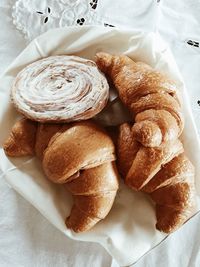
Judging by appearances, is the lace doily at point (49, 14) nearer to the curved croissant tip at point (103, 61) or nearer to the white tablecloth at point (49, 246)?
the curved croissant tip at point (103, 61)

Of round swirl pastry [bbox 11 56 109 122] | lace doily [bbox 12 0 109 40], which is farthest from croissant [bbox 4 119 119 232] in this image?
lace doily [bbox 12 0 109 40]

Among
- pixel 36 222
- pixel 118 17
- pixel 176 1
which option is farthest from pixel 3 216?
pixel 176 1

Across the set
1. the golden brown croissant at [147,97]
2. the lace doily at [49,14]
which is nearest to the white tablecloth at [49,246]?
the golden brown croissant at [147,97]

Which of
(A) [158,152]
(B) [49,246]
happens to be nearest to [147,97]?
(A) [158,152]

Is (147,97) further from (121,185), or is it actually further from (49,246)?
(49,246)

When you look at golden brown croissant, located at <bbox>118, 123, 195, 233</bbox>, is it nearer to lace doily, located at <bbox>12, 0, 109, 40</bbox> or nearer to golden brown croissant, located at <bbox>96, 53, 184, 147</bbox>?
golden brown croissant, located at <bbox>96, 53, 184, 147</bbox>

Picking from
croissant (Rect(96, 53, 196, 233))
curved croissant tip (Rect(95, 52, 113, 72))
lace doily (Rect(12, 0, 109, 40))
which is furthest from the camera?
lace doily (Rect(12, 0, 109, 40))
